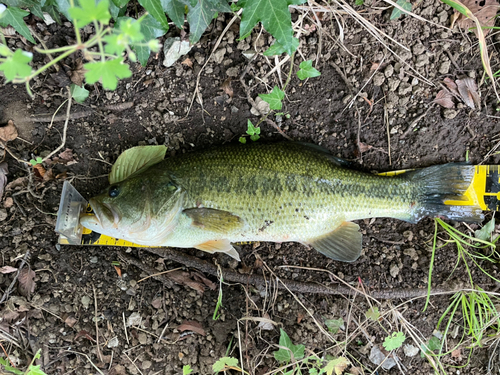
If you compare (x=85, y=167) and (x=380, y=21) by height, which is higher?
(x=380, y=21)

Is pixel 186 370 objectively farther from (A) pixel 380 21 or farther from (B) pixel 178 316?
(A) pixel 380 21

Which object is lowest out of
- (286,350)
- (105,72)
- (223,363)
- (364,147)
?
(286,350)

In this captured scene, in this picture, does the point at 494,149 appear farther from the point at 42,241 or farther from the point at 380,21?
the point at 42,241

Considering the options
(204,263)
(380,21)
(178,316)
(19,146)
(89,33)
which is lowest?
(178,316)

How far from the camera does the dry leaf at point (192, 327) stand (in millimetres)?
3195

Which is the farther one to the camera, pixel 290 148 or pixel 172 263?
pixel 172 263

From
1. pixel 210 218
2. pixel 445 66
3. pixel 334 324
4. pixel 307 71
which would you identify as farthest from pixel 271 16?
pixel 334 324

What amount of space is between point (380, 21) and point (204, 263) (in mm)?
2791

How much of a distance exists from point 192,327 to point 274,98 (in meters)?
2.25

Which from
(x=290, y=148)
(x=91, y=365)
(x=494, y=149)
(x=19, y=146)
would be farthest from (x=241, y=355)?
(x=494, y=149)

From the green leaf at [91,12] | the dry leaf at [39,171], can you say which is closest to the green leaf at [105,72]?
the green leaf at [91,12]

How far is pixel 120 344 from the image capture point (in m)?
3.22

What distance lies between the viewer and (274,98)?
9.87 ft

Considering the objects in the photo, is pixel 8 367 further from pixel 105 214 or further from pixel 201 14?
pixel 201 14
